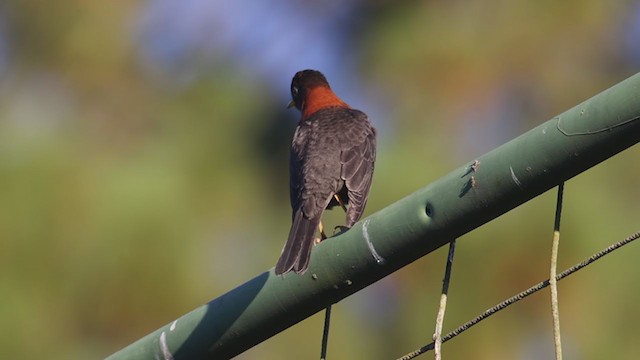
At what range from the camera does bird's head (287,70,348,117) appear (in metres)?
6.10

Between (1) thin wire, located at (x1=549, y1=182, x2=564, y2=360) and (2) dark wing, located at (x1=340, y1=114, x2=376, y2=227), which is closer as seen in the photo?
(1) thin wire, located at (x1=549, y1=182, x2=564, y2=360)

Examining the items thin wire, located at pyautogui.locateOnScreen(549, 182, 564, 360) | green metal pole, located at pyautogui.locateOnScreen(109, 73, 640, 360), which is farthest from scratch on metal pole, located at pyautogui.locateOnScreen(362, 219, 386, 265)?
thin wire, located at pyautogui.locateOnScreen(549, 182, 564, 360)

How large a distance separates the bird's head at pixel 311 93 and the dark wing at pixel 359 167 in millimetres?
467

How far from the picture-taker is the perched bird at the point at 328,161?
477 centimetres

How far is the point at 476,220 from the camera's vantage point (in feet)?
8.34

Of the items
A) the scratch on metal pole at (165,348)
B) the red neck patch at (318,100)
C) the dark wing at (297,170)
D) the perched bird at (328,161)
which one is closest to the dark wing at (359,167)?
the perched bird at (328,161)

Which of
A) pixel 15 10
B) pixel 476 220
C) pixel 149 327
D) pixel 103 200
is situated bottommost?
pixel 476 220

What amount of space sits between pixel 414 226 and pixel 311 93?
145 inches

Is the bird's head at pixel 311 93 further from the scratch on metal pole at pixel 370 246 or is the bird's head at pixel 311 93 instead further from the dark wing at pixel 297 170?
the scratch on metal pole at pixel 370 246

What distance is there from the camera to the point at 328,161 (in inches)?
205

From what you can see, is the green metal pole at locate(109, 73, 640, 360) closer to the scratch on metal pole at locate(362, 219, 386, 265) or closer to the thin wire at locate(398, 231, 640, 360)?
the scratch on metal pole at locate(362, 219, 386, 265)

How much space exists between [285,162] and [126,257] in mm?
1821

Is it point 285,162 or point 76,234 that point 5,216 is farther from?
point 285,162

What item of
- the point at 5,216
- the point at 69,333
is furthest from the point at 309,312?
the point at 5,216
